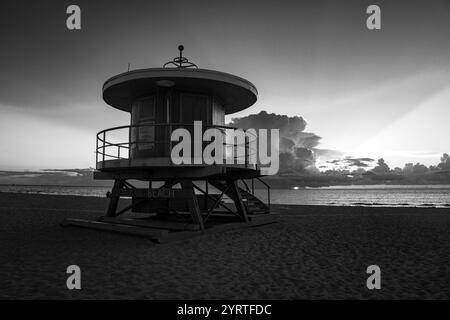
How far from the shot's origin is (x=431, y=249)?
30.1 ft

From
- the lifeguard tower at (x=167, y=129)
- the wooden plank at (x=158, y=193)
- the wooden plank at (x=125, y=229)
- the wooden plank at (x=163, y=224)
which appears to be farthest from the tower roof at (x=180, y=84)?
the wooden plank at (x=125, y=229)

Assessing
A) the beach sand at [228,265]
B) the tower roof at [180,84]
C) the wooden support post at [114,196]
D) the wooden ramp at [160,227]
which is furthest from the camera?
the wooden support post at [114,196]

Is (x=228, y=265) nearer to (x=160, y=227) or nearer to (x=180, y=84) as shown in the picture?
(x=160, y=227)

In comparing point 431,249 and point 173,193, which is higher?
point 173,193

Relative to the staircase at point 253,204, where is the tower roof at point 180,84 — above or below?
above

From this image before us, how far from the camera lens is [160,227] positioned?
11.3m

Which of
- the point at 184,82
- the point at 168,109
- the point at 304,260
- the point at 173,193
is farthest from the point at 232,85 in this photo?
the point at 304,260

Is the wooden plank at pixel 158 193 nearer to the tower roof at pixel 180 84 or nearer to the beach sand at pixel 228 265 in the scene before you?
the beach sand at pixel 228 265

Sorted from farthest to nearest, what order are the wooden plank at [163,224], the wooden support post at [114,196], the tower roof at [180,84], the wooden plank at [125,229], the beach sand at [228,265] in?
the wooden support post at [114,196]
the wooden plank at [163,224]
the tower roof at [180,84]
the wooden plank at [125,229]
the beach sand at [228,265]

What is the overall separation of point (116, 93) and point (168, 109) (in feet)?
8.32

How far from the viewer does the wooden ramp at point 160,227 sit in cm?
988

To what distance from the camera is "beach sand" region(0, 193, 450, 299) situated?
5.45 m
